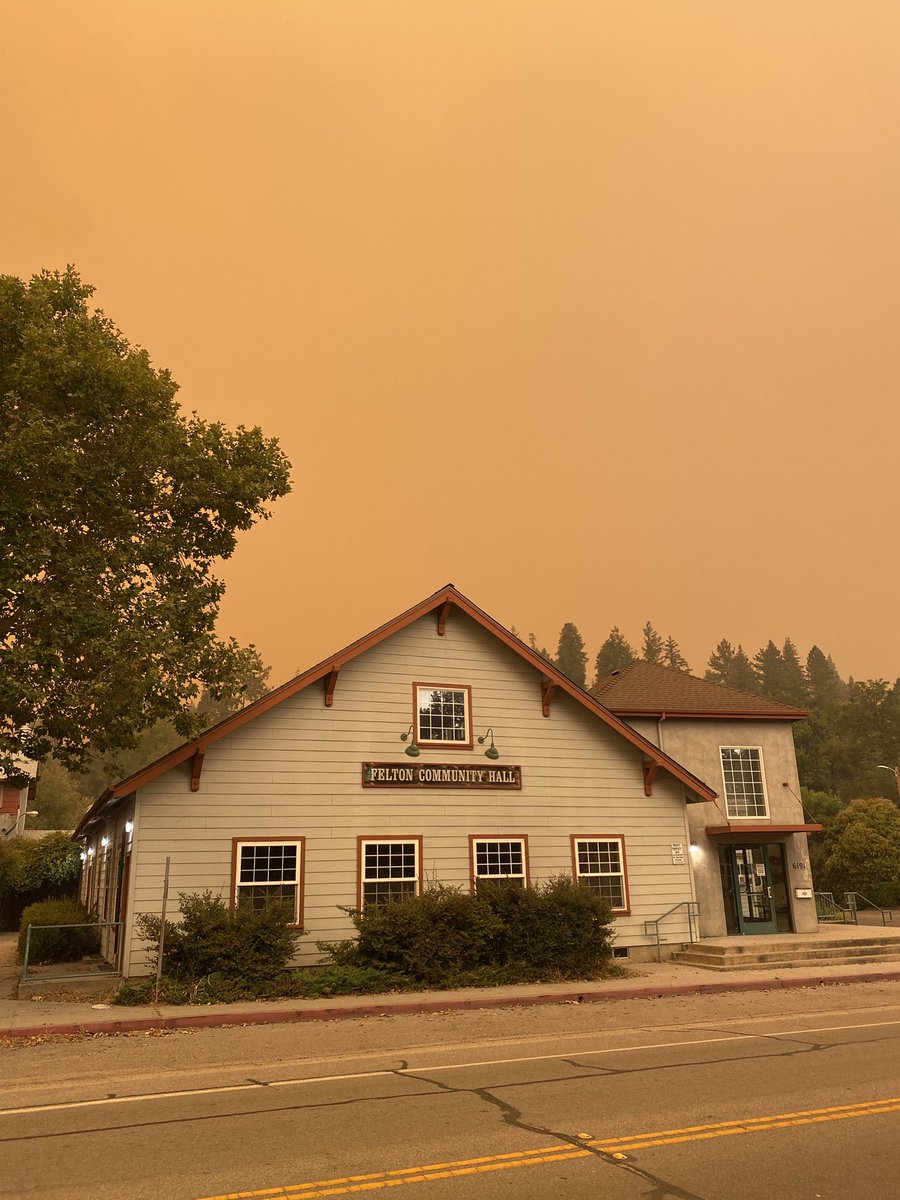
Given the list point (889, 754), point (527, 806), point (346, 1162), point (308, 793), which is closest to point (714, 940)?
point (527, 806)

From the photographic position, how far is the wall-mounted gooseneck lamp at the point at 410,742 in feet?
64.4

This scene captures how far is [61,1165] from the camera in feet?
21.4

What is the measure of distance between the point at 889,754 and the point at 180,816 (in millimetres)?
89452

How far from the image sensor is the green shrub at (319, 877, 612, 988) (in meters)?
16.9

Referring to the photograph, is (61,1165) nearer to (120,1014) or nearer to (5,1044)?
(5,1044)

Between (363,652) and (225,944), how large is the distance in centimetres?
676

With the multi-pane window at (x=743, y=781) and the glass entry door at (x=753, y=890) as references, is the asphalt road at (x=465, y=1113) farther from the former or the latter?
the multi-pane window at (x=743, y=781)

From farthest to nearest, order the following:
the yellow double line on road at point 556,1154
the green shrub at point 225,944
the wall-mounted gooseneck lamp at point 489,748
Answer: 1. the wall-mounted gooseneck lamp at point 489,748
2. the green shrub at point 225,944
3. the yellow double line on road at point 556,1154

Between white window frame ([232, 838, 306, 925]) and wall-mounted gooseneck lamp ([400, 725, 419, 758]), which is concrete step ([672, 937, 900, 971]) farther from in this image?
white window frame ([232, 838, 306, 925])

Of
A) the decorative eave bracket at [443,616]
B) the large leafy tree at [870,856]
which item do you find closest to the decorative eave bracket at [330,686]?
the decorative eave bracket at [443,616]

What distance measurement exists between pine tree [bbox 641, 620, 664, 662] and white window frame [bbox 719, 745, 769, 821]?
125m

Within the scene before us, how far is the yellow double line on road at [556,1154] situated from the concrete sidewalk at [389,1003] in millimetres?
8485

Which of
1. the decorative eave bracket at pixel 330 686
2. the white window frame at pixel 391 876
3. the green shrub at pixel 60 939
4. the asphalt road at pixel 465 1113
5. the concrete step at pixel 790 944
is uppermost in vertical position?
the decorative eave bracket at pixel 330 686

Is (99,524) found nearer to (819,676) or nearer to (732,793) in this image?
(732,793)
